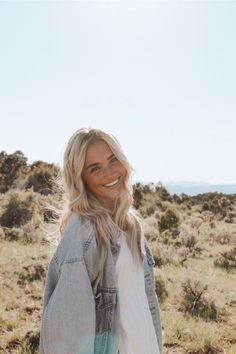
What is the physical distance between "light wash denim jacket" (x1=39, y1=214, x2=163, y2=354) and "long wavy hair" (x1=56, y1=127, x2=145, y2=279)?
0.05 m

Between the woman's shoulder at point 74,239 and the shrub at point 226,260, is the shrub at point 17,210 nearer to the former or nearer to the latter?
the shrub at point 226,260

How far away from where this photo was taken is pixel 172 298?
7578 millimetres

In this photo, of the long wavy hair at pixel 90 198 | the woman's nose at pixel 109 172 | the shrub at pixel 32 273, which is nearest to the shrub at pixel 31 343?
the shrub at pixel 32 273

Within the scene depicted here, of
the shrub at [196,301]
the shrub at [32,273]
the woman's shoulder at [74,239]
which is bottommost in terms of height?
the shrub at [196,301]

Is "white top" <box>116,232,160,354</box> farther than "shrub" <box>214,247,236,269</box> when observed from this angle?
No

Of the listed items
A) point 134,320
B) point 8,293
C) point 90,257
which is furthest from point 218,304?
point 90,257

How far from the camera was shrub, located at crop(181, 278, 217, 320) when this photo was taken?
6.86m

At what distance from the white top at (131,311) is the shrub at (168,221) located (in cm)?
1409

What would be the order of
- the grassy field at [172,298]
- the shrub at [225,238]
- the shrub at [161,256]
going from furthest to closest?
the shrub at [225,238]
the shrub at [161,256]
the grassy field at [172,298]

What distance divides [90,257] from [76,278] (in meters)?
0.15

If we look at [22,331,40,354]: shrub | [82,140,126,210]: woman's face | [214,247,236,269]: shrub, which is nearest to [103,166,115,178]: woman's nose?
[82,140,126,210]: woman's face

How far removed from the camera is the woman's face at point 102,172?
2.38 meters

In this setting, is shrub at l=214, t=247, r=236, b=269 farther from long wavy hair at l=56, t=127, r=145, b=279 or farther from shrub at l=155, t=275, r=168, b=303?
long wavy hair at l=56, t=127, r=145, b=279

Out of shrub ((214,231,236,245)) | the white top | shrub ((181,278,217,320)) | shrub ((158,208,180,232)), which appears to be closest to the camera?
the white top
